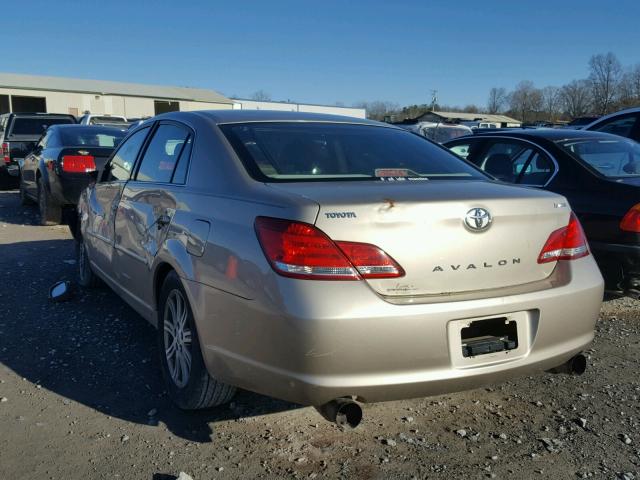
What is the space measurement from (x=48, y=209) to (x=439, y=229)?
790cm

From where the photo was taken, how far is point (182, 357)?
327cm

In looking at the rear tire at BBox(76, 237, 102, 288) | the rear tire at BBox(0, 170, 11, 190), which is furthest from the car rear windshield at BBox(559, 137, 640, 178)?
the rear tire at BBox(0, 170, 11, 190)

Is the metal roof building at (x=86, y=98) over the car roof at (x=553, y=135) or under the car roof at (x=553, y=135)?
over

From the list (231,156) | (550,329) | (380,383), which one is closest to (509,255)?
(550,329)

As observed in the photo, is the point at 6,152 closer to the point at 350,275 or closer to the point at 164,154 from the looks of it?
the point at 164,154

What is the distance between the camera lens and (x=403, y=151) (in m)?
3.51

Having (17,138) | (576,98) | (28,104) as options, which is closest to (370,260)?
(17,138)

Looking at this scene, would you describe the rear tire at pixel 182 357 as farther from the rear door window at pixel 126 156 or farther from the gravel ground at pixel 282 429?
the rear door window at pixel 126 156

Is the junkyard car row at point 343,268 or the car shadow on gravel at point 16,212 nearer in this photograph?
the junkyard car row at point 343,268

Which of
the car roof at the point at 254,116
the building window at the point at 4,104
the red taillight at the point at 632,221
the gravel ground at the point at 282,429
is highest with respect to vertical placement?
the building window at the point at 4,104

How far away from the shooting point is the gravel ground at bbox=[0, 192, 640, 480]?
9.09 feet

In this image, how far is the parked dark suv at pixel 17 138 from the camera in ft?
44.8

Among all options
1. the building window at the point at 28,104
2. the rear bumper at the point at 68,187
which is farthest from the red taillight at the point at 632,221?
the building window at the point at 28,104

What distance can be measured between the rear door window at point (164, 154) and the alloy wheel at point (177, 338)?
698 mm
